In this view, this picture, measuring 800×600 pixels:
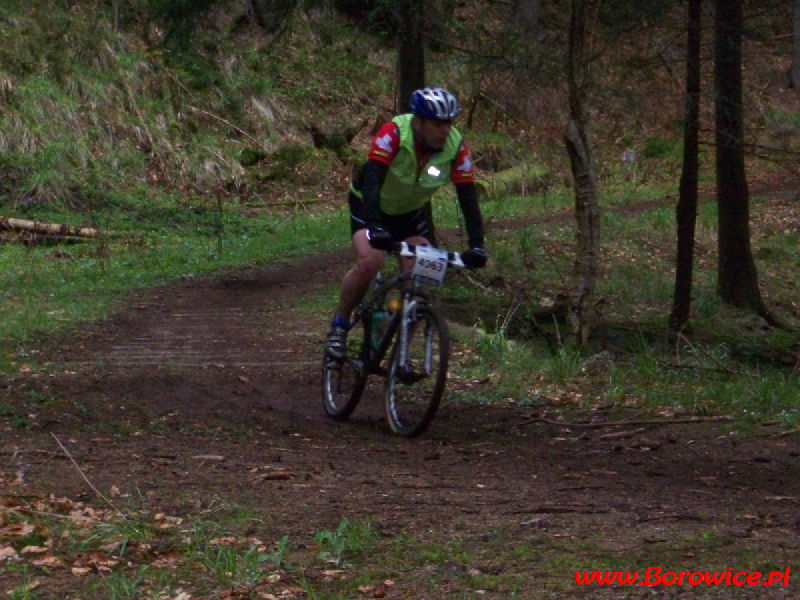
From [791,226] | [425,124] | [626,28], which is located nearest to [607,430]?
[425,124]

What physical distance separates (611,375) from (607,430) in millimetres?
1497

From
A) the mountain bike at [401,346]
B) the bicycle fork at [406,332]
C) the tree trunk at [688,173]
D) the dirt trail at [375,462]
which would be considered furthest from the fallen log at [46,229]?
the bicycle fork at [406,332]

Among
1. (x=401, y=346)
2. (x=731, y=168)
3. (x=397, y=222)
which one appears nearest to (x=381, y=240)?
(x=397, y=222)

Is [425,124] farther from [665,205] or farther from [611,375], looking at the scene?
[665,205]

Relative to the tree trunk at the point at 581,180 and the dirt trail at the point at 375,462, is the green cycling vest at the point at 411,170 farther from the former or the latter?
the tree trunk at the point at 581,180

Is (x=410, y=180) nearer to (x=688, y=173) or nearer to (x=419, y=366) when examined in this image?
(x=419, y=366)

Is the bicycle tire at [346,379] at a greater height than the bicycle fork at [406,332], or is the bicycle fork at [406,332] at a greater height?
the bicycle fork at [406,332]

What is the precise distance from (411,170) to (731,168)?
30.7 ft

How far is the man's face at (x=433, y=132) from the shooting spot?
6.55m

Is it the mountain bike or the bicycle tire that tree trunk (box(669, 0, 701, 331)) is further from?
the mountain bike

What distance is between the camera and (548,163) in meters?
27.8

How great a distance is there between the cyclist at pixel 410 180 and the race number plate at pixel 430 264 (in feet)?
0.48

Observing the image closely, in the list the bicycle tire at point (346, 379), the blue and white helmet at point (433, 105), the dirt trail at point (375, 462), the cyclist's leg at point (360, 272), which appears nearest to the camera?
the dirt trail at point (375, 462)

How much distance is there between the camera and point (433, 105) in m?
6.43
